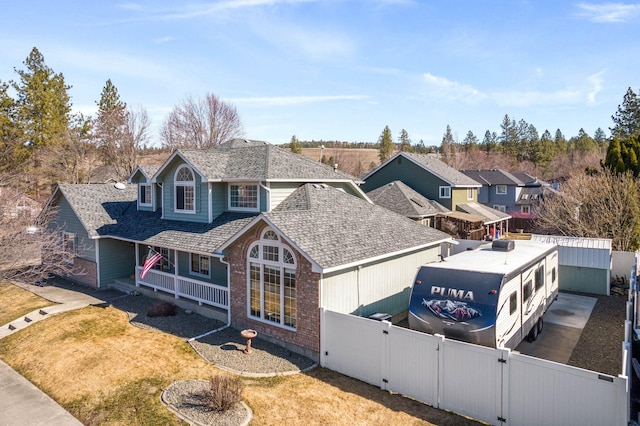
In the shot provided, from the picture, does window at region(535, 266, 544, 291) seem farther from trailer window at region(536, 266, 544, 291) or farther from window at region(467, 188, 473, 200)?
window at region(467, 188, 473, 200)

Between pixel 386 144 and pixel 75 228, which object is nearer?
pixel 75 228

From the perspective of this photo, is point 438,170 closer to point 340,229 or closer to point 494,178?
point 494,178

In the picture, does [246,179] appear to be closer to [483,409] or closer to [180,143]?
[483,409]

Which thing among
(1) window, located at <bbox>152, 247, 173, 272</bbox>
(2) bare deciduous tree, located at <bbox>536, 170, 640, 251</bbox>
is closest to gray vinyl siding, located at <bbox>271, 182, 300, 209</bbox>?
(1) window, located at <bbox>152, 247, 173, 272</bbox>

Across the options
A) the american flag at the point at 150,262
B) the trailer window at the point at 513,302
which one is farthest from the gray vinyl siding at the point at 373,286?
the american flag at the point at 150,262

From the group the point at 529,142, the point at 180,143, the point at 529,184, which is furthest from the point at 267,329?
the point at 529,142

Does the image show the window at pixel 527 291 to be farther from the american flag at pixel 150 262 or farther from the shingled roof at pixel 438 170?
the shingled roof at pixel 438 170

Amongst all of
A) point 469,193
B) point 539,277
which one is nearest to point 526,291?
point 539,277
